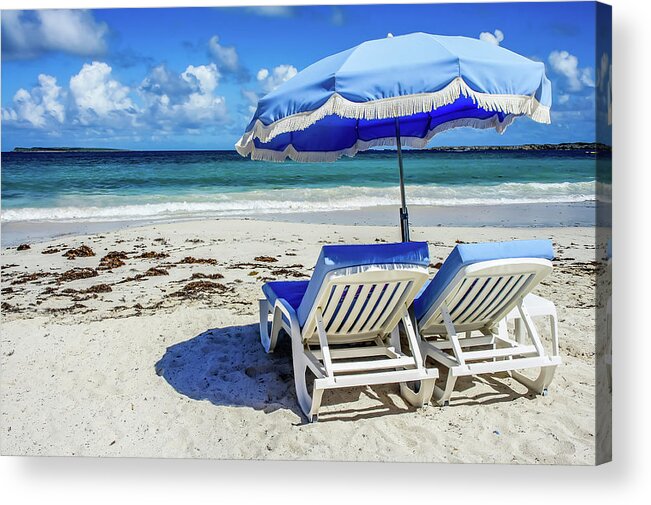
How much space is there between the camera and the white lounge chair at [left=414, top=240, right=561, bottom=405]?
12.9 ft

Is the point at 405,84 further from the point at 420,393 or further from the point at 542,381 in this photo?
the point at 542,381

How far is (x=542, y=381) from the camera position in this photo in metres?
4.45

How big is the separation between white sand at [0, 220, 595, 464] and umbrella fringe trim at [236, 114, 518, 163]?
4.61ft

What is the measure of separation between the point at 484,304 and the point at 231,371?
1.79 m

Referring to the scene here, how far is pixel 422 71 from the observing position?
3406mm

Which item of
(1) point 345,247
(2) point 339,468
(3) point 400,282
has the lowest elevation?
(2) point 339,468

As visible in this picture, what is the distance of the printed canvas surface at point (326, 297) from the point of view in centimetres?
377

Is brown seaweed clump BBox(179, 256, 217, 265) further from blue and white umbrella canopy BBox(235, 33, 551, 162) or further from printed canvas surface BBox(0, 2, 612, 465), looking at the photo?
blue and white umbrella canopy BBox(235, 33, 551, 162)

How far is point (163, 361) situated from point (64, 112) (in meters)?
2.08

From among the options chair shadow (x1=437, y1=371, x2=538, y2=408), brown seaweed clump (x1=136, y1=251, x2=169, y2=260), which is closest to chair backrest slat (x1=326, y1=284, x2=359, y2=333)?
chair shadow (x1=437, y1=371, x2=538, y2=408)

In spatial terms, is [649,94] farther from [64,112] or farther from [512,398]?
[64,112]

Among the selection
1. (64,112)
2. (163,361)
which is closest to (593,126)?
(163,361)

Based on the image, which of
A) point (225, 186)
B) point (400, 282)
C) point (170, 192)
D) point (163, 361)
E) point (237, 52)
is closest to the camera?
point (400, 282)

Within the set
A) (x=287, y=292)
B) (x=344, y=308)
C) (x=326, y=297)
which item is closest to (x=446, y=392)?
(x=344, y=308)
